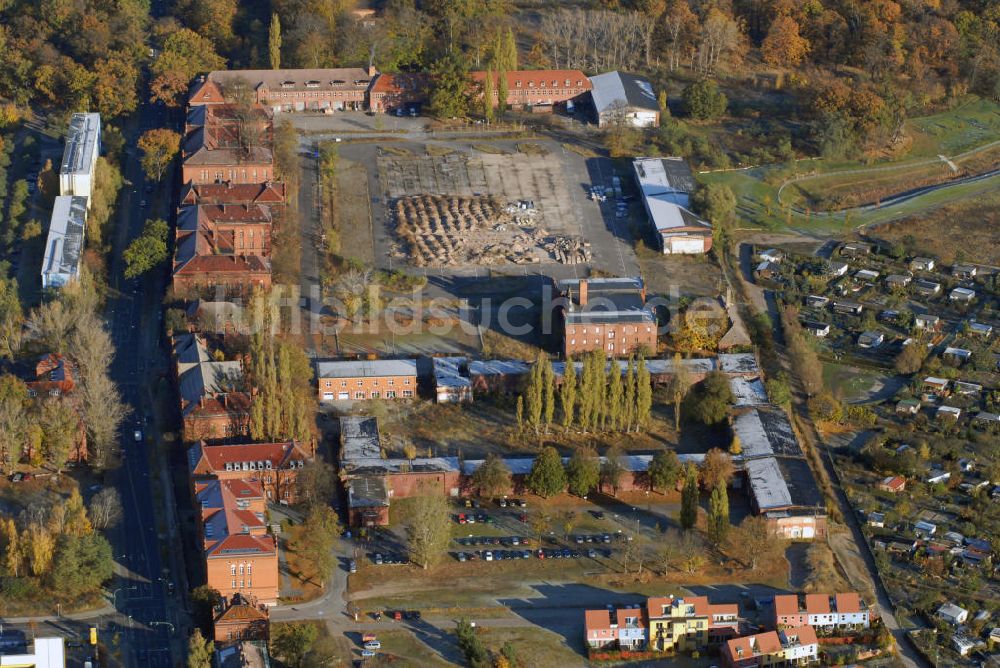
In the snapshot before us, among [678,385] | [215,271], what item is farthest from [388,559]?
[215,271]

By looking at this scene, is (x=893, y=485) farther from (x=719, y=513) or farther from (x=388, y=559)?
(x=388, y=559)

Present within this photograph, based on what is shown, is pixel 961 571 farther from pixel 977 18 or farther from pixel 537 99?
pixel 977 18

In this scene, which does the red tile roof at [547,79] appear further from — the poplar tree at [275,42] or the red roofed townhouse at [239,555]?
the red roofed townhouse at [239,555]

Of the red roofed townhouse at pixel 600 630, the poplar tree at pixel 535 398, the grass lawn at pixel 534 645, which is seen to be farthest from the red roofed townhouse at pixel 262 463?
the red roofed townhouse at pixel 600 630

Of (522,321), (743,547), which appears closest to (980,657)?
(743,547)

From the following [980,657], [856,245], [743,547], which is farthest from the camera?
[856,245]

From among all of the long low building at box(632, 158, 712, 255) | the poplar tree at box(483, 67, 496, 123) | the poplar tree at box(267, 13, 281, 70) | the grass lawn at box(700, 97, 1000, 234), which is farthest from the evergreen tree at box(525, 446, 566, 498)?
the poplar tree at box(267, 13, 281, 70)

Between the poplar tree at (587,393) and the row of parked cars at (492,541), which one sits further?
the poplar tree at (587,393)
